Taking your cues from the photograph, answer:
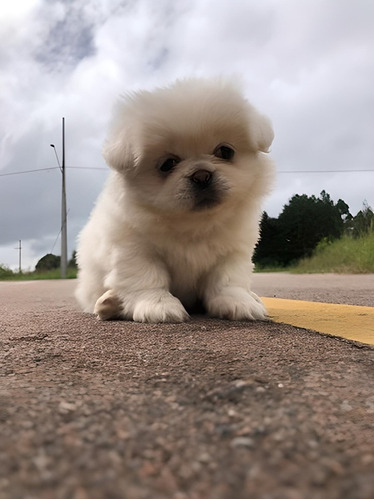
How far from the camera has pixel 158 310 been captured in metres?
2.60

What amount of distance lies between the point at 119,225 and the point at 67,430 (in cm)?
205

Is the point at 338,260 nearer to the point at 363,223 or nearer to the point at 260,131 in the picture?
the point at 363,223

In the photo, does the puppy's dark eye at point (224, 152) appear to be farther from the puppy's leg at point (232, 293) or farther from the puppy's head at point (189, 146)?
the puppy's leg at point (232, 293)

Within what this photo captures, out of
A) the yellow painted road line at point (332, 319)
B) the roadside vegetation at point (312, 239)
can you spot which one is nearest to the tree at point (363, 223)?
the roadside vegetation at point (312, 239)

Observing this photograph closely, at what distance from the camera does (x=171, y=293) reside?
3.04 meters

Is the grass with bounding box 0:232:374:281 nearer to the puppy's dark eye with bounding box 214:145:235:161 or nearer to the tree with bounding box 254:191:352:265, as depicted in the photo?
the tree with bounding box 254:191:352:265

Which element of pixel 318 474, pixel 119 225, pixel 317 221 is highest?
pixel 317 221

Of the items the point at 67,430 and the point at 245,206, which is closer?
the point at 67,430

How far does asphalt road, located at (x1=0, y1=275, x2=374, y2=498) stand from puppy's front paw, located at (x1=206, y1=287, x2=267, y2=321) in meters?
0.82

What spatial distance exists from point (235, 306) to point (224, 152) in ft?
2.69

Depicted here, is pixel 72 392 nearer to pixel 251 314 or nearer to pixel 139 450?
pixel 139 450

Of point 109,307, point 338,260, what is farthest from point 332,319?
point 338,260

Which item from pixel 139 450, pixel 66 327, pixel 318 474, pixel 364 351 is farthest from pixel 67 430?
pixel 66 327

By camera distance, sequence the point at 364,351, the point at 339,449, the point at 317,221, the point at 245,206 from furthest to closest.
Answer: the point at 317,221 < the point at 245,206 < the point at 364,351 < the point at 339,449
